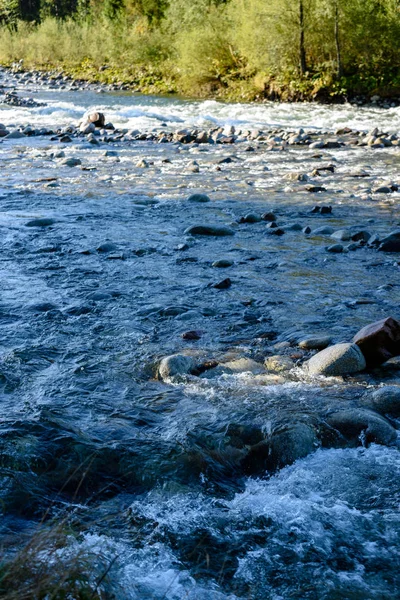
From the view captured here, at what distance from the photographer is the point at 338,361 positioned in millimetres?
4363

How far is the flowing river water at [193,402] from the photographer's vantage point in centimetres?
278

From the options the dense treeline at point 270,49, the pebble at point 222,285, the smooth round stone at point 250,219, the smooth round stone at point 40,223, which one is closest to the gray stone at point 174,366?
the pebble at point 222,285

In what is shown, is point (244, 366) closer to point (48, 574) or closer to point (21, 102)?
point (48, 574)

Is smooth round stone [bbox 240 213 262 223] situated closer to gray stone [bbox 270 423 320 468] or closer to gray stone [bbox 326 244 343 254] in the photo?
gray stone [bbox 326 244 343 254]

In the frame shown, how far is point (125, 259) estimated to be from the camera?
275 inches

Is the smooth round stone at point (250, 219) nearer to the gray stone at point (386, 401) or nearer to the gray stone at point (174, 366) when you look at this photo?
the gray stone at point (174, 366)

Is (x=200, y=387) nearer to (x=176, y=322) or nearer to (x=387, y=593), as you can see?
(x=176, y=322)

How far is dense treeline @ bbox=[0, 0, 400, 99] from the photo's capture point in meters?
26.5

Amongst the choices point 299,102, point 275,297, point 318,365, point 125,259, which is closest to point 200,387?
point 318,365

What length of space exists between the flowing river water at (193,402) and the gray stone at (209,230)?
0.18 metres

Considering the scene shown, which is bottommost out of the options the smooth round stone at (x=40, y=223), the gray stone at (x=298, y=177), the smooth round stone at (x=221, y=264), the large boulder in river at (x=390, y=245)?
the large boulder in river at (x=390, y=245)

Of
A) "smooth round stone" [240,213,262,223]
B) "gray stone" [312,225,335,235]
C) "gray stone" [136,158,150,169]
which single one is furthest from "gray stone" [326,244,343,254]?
"gray stone" [136,158,150,169]

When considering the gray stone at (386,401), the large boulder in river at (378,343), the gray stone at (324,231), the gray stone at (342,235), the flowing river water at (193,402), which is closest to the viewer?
the flowing river water at (193,402)

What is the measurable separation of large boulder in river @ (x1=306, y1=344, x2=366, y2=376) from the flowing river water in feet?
0.29
